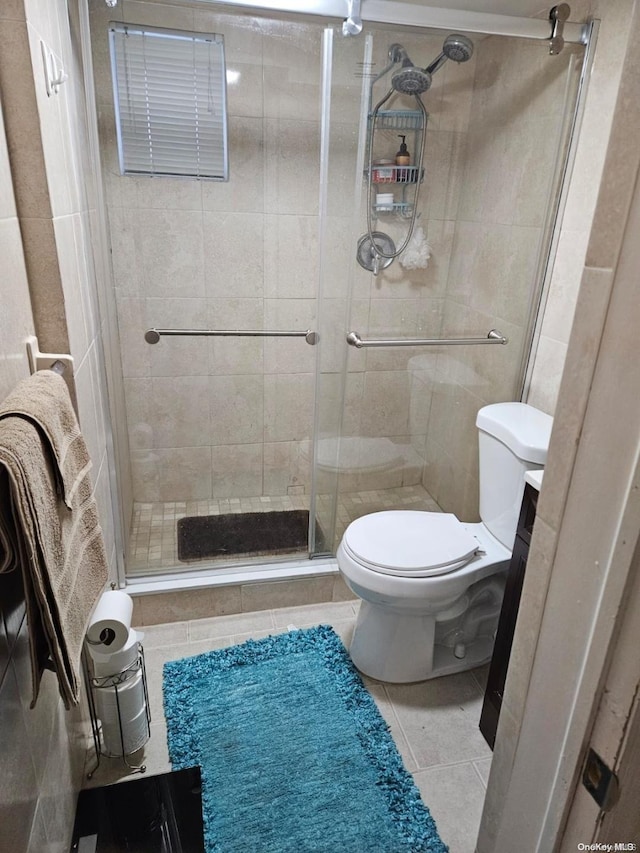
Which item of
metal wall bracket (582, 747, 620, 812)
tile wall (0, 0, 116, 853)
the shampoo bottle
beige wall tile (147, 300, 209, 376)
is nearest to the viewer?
metal wall bracket (582, 747, 620, 812)

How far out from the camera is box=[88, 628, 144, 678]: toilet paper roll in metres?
1.38

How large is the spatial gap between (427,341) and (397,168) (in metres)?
0.65

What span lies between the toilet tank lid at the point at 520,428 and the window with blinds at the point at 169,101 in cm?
143

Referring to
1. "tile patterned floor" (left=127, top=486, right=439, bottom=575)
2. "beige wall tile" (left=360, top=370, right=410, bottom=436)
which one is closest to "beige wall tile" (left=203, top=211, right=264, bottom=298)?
"beige wall tile" (left=360, top=370, right=410, bottom=436)

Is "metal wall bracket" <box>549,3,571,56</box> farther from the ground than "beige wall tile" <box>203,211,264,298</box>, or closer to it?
farther from the ground

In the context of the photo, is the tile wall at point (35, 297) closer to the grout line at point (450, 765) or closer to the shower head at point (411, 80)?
the grout line at point (450, 765)

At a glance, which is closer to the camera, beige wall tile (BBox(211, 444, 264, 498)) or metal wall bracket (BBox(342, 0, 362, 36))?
metal wall bracket (BBox(342, 0, 362, 36))

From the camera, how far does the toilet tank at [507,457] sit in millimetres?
1659

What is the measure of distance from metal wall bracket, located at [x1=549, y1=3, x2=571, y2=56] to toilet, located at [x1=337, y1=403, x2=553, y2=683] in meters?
1.16

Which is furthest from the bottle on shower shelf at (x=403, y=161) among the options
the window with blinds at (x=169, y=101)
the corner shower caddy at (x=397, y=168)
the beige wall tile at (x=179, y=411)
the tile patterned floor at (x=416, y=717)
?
the tile patterned floor at (x=416, y=717)

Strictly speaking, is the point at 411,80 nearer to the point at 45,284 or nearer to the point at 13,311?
the point at 45,284

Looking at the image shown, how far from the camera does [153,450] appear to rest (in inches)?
97.3

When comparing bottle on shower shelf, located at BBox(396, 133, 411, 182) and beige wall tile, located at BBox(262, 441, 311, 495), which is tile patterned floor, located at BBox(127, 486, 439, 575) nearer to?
beige wall tile, located at BBox(262, 441, 311, 495)

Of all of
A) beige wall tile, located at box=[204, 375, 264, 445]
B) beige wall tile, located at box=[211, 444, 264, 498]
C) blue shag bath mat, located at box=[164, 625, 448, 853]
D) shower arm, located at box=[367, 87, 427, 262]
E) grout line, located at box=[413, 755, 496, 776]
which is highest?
shower arm, located at box=[367, 87, 427, 262]
